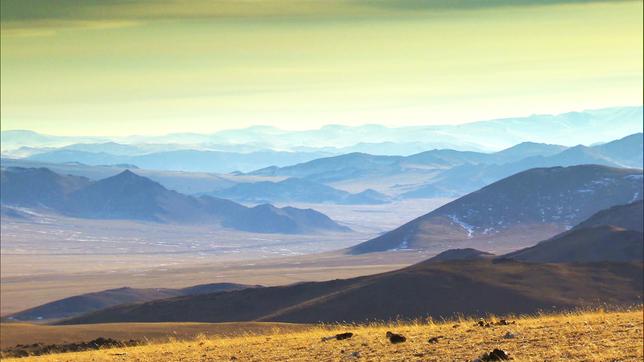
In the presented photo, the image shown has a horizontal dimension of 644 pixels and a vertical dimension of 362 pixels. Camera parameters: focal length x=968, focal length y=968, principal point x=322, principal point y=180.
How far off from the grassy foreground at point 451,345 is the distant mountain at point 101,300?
14173 centimetres

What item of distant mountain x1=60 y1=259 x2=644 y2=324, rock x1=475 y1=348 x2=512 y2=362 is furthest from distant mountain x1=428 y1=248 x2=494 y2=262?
rock x1=475 y1=348 x2=512 y2=362

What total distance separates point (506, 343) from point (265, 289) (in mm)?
79996

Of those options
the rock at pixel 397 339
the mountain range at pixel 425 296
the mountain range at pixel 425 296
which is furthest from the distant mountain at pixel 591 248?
the rock at pixel 397 339

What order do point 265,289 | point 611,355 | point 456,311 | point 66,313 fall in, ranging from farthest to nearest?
point 66,313 < point 265,289 < point 456,311 < point 611,355

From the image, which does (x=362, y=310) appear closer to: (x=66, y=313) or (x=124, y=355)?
(x=124, y=355)

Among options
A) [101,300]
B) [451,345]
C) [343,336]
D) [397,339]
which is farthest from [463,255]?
[451,345]

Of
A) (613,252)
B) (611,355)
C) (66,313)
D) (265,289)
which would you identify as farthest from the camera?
(66,313)

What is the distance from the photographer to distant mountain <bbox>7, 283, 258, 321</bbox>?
16925cm

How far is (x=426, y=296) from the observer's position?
8094 centimetres

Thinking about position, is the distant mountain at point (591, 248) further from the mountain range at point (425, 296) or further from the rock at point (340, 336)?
the rock at point (340, 336)

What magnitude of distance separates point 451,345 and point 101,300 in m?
161

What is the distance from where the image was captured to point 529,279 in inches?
3462

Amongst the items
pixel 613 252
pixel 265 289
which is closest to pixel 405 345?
pixel 265 289

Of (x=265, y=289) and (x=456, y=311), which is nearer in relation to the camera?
(x=456, y=311)
